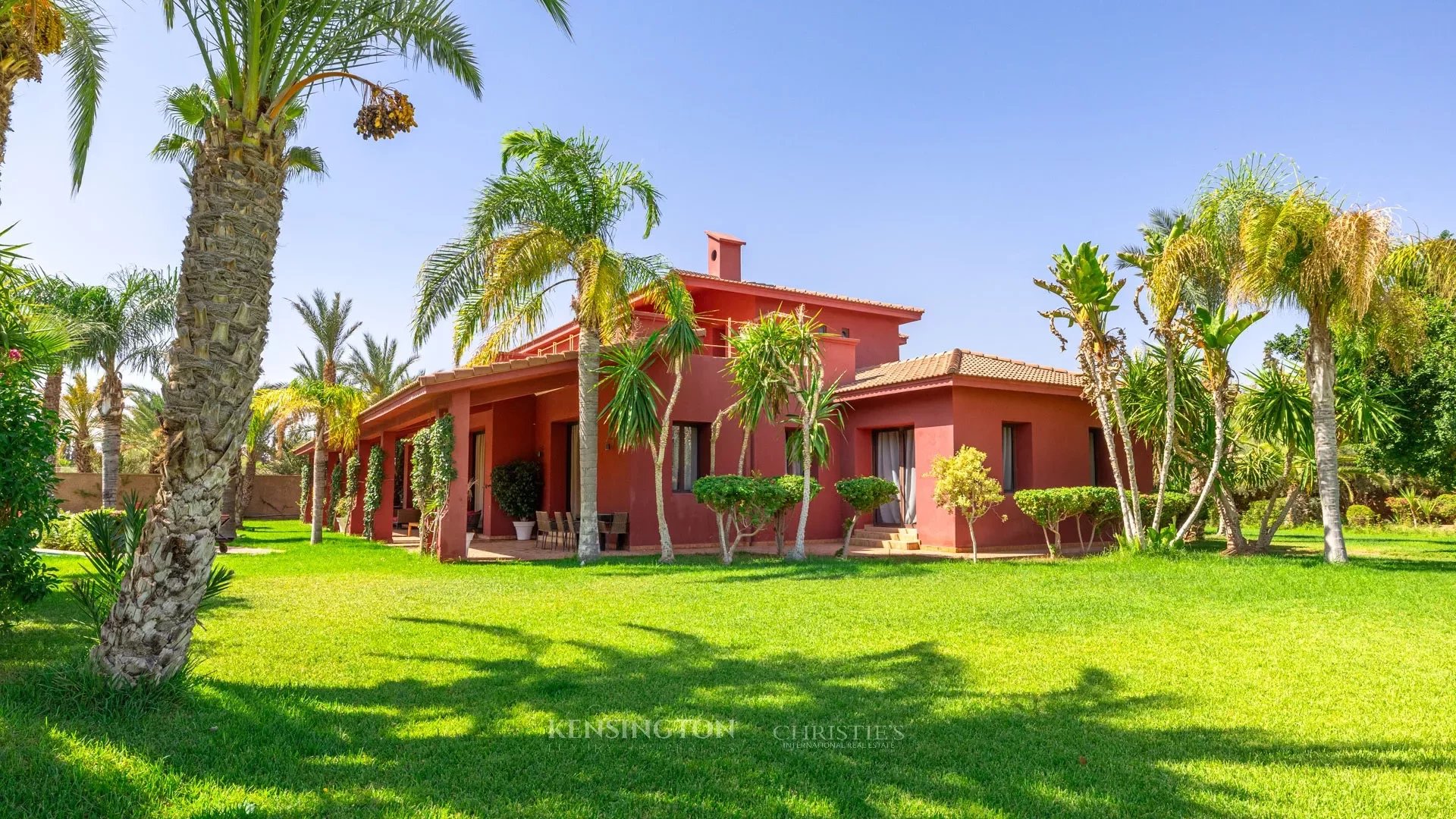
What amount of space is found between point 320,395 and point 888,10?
1551 cm

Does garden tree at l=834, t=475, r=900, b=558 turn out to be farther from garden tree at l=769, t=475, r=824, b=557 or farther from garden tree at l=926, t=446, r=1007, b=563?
garden tree at l=926, t=446, r=1007, b=563

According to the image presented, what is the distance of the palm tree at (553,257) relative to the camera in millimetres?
13055

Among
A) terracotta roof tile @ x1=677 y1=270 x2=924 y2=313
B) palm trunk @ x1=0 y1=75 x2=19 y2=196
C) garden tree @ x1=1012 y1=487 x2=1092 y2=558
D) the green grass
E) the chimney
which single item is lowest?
the green grass

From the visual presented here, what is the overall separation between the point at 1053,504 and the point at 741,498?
5.33 m

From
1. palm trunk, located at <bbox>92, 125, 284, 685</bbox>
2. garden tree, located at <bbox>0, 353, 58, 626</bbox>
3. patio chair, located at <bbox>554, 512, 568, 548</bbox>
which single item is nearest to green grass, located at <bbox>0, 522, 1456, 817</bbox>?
palm trunk, located at <bbox>92, 125, 284, 685</bbox>

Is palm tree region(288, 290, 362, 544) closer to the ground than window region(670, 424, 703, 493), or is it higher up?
higher up

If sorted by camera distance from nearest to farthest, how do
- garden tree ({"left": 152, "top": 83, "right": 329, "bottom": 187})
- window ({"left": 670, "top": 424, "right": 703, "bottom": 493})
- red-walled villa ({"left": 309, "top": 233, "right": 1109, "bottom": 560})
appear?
garden tree ({"left": 152, "top": 83, "right": 329, "bottom": 187}) → red-walled villa ({"left": 309, "top": 233, "right": 1109, "bottom": 560}) → window ({"left": 670, "top": 424, "right": 703, "bottom": 493})

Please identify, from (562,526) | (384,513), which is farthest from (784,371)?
(384,513)

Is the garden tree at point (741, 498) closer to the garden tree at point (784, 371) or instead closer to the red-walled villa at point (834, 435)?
the garden tree at point (784, 371)

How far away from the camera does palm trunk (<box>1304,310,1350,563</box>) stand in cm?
1277

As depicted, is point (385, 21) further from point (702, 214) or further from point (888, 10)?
point (702, 214)

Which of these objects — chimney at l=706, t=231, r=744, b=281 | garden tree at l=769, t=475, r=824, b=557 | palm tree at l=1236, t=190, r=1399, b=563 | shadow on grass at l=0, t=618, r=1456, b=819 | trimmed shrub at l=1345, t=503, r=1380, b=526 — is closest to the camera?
shadow on grass at l=0, t=618, r=1456, b=819

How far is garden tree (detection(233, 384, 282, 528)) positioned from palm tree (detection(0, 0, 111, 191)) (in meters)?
3.86

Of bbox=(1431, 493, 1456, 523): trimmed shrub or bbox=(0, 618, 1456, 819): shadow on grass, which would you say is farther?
bbox=(1431, 493, 1456, 523): trimmed shrub
